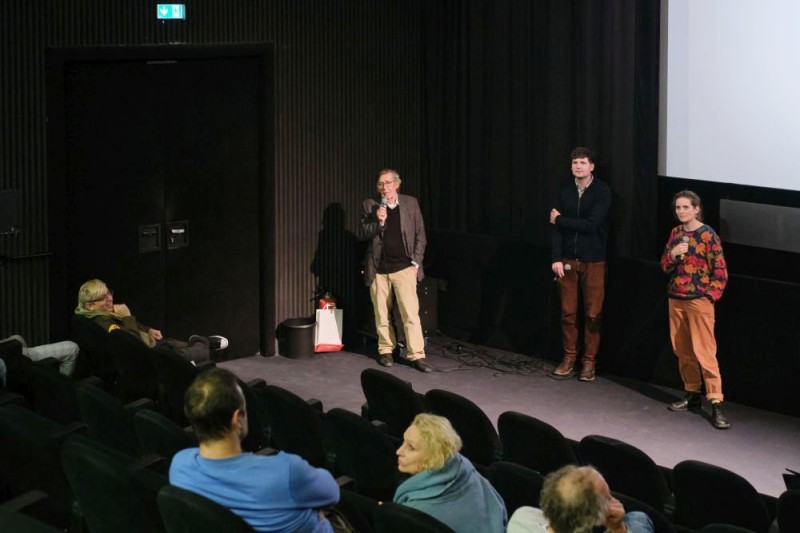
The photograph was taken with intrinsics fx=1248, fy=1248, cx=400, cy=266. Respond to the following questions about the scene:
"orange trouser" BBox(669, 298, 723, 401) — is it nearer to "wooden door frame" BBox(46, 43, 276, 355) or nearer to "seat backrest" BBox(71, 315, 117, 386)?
"wooden door frame" BBox(46, 43, 276, 355)

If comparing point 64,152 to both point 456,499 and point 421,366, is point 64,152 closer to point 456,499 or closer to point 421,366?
point 421,366

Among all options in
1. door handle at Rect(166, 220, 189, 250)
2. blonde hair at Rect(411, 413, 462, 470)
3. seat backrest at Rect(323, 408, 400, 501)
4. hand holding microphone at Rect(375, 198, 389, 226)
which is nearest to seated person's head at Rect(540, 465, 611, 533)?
blonde hair at Rect(411, 413, 462, 470)

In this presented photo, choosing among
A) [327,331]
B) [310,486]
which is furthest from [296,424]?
[327,331]

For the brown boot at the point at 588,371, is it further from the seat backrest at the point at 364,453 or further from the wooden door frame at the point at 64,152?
the seat backrest at the point at 364,453

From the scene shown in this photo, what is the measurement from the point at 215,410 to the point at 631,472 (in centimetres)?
210

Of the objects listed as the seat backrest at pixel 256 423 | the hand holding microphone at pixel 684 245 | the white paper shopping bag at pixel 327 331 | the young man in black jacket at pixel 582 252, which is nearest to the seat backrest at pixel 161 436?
the seat backrest at pixel 256 423

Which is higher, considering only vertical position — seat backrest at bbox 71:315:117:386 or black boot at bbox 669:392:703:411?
seat backrest at bbox 71:315:117:386

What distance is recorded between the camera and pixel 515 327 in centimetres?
962

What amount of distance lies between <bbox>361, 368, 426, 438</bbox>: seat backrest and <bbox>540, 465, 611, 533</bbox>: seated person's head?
2.14 meters

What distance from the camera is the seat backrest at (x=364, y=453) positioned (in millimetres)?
5258

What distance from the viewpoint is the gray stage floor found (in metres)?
7.31

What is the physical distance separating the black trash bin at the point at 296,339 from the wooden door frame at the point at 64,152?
9 cm

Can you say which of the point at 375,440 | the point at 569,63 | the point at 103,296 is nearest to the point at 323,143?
the point at 569,63

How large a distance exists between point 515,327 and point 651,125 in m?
1.99
